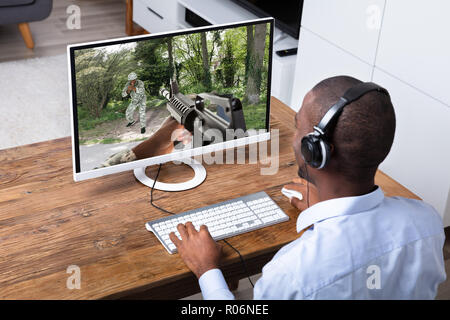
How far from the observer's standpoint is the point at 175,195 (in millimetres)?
1662

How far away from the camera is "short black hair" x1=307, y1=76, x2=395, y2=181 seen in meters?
1.16

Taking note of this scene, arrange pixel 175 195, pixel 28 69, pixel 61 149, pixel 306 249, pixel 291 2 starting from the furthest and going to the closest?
pixel 28 69, pixel 291 2, pixel 61 149, pixel 175 195, pixel 306 249

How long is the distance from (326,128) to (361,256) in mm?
277

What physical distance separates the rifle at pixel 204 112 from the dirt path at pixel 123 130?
0.13ft

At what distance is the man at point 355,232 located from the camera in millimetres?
1169

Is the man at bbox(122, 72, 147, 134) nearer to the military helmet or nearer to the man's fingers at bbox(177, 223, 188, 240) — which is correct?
the military helmet

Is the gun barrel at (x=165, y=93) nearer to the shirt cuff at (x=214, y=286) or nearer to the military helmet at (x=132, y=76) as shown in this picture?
the military helmet at (x=132, y=76)

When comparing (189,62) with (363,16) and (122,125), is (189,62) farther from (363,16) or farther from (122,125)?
(363,16)

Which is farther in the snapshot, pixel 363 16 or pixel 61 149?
pixel 363 16

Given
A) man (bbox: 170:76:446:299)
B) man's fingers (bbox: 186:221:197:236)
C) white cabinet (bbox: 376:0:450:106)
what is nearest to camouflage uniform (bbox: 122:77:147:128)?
man's fingers (bbox: 186:221:197:236)

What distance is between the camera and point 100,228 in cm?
151
